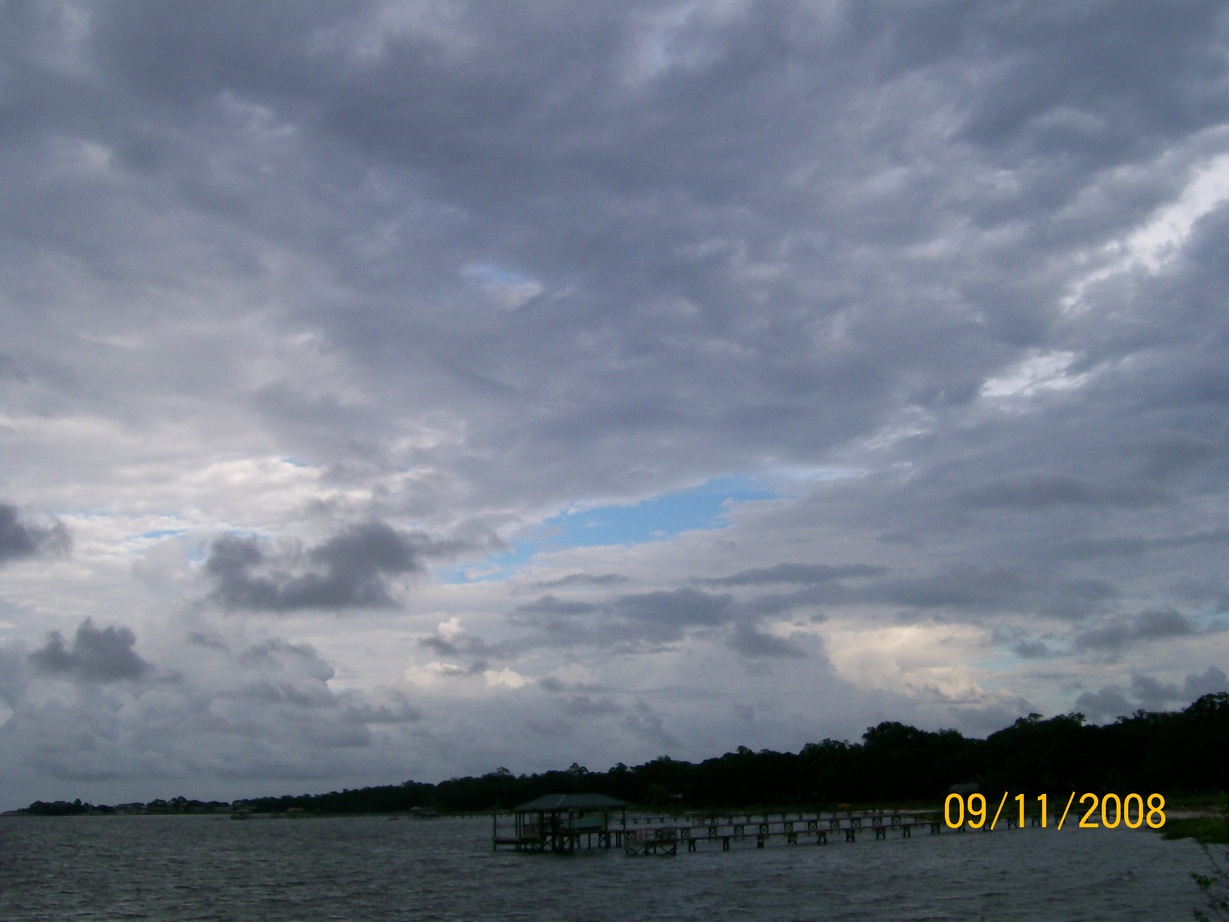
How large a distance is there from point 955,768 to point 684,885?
7849 cm

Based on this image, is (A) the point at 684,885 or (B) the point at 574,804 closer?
(A) the point at 684,885

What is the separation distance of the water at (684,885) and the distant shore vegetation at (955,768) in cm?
1968

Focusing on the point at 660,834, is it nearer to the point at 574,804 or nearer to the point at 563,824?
the point at 574,804

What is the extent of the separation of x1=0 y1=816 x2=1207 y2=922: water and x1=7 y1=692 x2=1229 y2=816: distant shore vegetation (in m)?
19.7

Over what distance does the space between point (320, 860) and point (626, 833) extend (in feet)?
90.6

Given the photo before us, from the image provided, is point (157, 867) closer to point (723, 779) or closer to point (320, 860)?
point (320, 860)

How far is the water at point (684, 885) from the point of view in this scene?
41094 mm

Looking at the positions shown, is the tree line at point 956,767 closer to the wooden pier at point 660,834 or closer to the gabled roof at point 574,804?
the wooden pier at point 660,834

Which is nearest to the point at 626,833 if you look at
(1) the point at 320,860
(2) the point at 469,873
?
(2) the point at 469,873

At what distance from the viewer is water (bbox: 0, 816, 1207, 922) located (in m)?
41.1

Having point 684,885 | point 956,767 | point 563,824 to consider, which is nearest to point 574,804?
point 563,824

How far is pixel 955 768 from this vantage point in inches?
4734

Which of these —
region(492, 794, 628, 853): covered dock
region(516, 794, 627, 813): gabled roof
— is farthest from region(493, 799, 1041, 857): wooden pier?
region(516, 794, 627, 813): gabled roof

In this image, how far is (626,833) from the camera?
3019 inches
